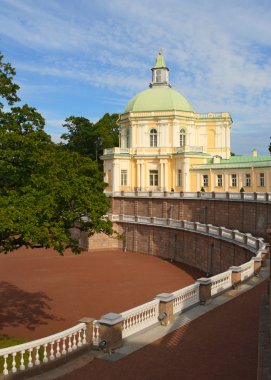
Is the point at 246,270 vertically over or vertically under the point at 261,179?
under

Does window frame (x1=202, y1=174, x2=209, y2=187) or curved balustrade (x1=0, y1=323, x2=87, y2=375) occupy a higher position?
window frame (x1=202, y1=174, x2=209, y2=187)

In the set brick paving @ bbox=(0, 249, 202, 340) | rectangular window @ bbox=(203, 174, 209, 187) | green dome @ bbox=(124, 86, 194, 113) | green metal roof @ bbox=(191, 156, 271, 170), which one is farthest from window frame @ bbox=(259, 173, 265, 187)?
green dome @ bbox=(124, 86, 194, 113)

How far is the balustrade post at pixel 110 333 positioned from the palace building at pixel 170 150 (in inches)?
1570

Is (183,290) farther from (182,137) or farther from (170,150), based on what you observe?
(182,137)

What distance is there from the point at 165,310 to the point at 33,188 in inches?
249

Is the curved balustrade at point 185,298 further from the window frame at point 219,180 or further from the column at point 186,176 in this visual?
the column at point 186,176

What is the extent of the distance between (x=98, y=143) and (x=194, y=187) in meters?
26.4

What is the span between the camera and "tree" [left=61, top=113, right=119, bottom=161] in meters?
72.7

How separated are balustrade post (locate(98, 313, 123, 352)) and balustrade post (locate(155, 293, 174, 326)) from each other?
87.9 inches

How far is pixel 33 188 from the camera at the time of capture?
15.1 meters

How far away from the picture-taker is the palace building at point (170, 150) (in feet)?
173

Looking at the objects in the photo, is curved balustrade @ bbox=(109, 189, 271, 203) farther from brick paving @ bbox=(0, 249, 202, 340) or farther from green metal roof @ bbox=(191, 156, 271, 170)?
green metal roof @ bbox=(191, 156, 271, 170)

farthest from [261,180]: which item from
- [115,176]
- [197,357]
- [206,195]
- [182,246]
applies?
[197,357]

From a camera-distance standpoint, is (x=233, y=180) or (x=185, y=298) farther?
(x=233, y=180)
